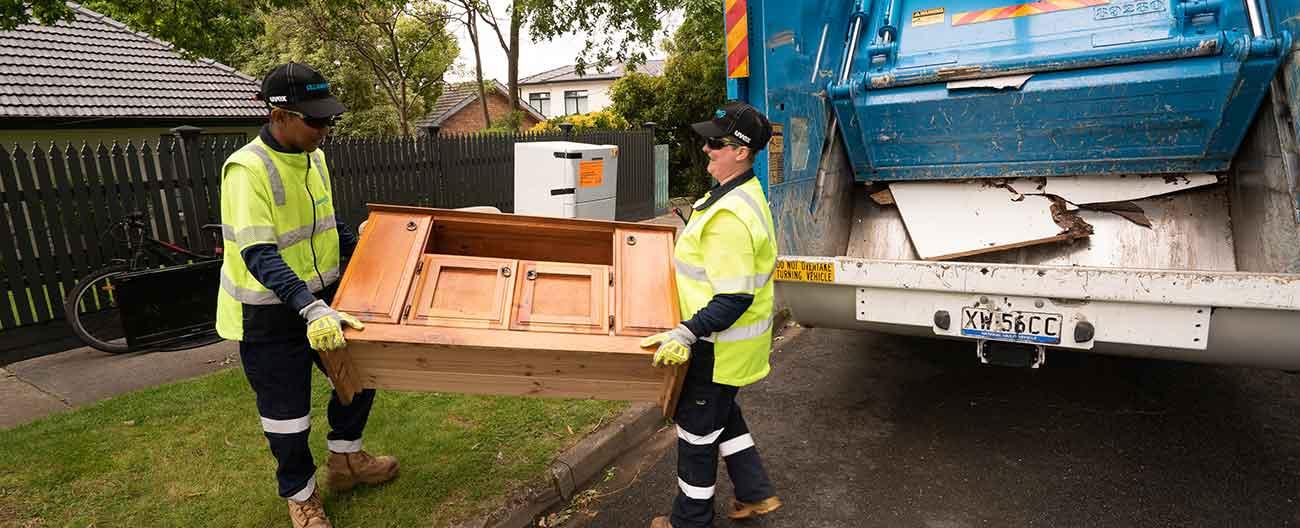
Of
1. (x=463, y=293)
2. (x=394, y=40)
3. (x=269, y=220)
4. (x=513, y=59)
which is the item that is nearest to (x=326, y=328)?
(x=463, y=293)

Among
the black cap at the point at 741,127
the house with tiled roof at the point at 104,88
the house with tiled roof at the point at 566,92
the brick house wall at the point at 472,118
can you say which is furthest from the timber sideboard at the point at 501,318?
the house with tiled roof at the point at 566,92

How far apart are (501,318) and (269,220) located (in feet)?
2.67

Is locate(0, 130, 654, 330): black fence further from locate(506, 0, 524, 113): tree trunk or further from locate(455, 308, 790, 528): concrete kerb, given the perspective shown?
locate(506, 0, 524, 113): tree trunk

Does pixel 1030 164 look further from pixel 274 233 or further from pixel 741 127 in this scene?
pixel 274 233

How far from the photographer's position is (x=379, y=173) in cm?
698

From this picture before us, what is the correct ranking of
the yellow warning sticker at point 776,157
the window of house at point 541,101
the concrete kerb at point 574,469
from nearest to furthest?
the concrete kerb at point 574,469 → the yellow warning sticker at point 776,157 → the window of house at point 541,101

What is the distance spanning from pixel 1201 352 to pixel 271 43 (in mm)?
23698

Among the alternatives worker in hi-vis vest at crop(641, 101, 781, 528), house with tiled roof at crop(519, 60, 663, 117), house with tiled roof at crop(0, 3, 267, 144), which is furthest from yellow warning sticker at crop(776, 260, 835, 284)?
house with tiled roof at crop(519, 60, 663, 117)

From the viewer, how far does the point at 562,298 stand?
2186mm

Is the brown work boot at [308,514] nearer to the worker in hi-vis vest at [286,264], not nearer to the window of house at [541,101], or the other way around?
the worker in hi-vis vest at [286,264]

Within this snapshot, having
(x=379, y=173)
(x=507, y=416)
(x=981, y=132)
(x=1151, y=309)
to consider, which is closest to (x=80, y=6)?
(x=379, y=173)

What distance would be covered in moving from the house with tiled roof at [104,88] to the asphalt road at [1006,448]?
374 inches

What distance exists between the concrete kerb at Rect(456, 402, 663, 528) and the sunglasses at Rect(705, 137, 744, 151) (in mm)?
1511

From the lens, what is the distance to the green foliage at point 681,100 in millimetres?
14969
